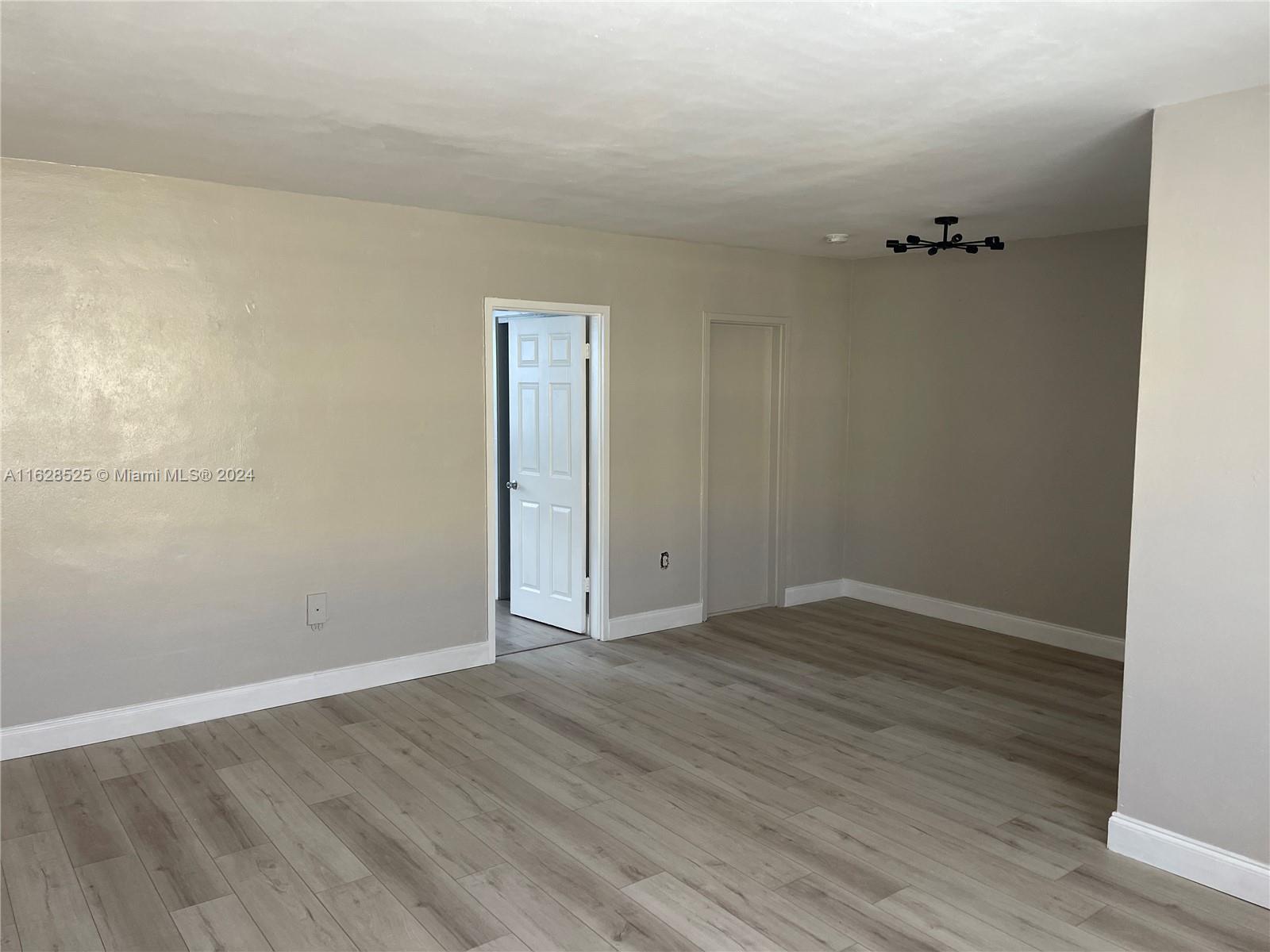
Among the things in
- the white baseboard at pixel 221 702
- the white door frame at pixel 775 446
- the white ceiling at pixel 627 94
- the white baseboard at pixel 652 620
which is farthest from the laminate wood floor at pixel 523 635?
the white ceiling at pixel 627 94

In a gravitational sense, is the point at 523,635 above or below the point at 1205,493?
below

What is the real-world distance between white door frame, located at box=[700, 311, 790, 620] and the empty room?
0.10 feet

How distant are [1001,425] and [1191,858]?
138 inches

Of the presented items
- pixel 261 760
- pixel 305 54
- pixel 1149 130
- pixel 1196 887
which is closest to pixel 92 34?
A: pixel 305 54

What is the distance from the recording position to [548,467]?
602 cm

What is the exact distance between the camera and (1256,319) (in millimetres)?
2855

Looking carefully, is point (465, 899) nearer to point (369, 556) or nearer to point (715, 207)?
point (369, 556)

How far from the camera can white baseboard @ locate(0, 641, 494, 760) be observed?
3971 mm

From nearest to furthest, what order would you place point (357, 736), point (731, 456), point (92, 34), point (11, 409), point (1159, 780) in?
point (92, 34), point (1159, 780), point (11, 409), point (357, 736), point (731, 456)

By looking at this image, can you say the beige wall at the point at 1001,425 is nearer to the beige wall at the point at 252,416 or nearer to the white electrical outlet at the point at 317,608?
the beige wall at the point at 252,416

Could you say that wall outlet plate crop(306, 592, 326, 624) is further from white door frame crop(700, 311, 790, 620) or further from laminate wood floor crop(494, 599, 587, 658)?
white door frame crop(700, 311, 790, 620)

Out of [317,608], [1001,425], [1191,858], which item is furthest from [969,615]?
[317,608]

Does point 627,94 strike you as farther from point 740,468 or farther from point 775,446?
point 775,446

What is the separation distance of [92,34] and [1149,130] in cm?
338
